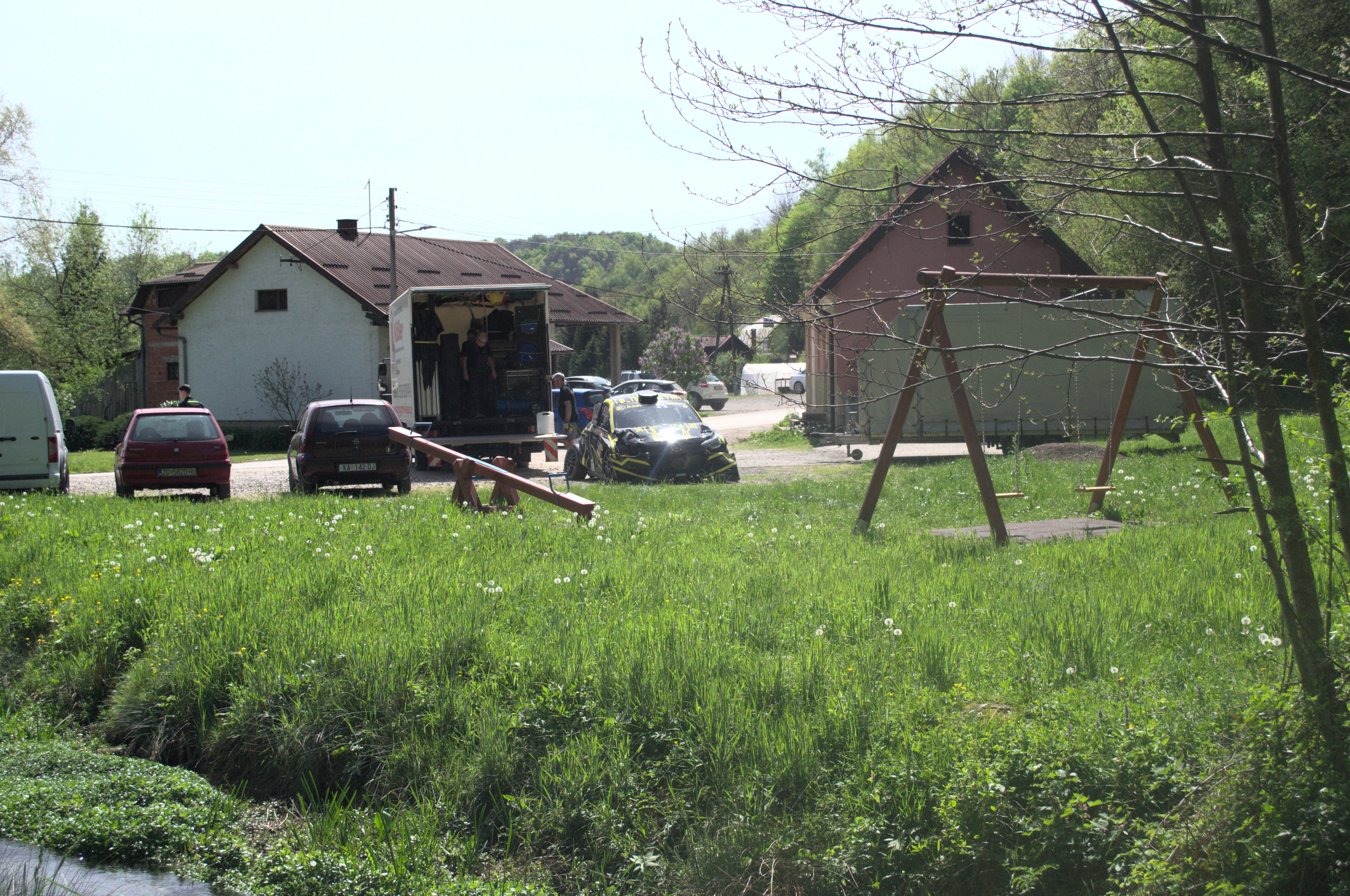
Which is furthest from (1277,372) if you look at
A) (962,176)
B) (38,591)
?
(38,591)

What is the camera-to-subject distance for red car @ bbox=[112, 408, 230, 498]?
50.5 feet

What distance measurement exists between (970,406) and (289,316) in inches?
1314

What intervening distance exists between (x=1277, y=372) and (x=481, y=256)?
141 ft

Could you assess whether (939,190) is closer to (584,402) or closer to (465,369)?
(465,369)

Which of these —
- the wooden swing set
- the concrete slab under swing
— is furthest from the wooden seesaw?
the concrete slab under swing

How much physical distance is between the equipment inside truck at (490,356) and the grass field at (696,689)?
471 inches

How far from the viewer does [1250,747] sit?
11.2 ft

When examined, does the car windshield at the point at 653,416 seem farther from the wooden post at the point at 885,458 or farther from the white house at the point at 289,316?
the white house at the point at 289,316

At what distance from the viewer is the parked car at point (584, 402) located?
29156mm

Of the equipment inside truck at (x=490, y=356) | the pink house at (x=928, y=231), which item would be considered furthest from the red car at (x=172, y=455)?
the pink house at (x=928, y=231)

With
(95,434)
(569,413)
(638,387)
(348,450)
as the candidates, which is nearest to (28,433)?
(348,450)

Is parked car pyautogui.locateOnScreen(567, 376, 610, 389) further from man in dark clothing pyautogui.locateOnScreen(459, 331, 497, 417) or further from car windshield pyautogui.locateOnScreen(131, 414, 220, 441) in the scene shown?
car windshield pyautogui.locateOnScreen(131, 414, 220, 441)

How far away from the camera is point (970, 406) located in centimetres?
1012

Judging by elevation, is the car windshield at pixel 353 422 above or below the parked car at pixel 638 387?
below
